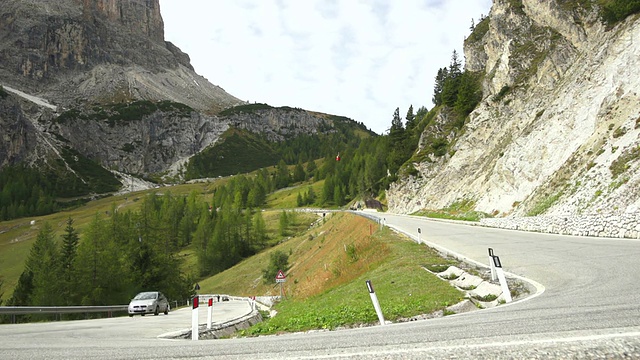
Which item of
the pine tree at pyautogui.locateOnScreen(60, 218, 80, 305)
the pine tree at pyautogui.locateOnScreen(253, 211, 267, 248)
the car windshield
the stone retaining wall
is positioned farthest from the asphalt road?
the pine tree at pyautogui.locateOnScreen(253, 211, 267, 248)

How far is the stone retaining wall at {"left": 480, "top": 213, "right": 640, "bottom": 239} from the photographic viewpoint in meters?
19.8

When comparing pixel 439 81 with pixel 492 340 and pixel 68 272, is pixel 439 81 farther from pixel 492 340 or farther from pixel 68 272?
pixel 492 340

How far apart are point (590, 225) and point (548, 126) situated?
77.6 ft

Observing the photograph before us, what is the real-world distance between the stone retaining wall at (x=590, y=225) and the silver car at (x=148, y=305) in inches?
1045

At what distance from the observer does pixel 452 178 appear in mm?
62500

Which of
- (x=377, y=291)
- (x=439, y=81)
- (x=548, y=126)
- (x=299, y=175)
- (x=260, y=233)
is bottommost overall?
(x=260, y=233)

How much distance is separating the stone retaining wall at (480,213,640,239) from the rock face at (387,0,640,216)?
2420 mm

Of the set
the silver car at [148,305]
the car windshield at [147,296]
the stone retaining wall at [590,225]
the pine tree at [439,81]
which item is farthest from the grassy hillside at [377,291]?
the pine tree at [439,81]

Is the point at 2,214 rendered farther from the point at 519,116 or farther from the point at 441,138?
the point at 519,116

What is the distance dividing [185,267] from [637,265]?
103 meters

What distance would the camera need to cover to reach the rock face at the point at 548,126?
2955 centimetres

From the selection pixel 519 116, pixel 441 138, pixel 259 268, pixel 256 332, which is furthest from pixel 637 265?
pixel 259 268

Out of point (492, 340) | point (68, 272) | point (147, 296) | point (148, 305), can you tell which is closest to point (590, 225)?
point (492, 340)

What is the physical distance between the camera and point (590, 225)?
22453 millimetres
